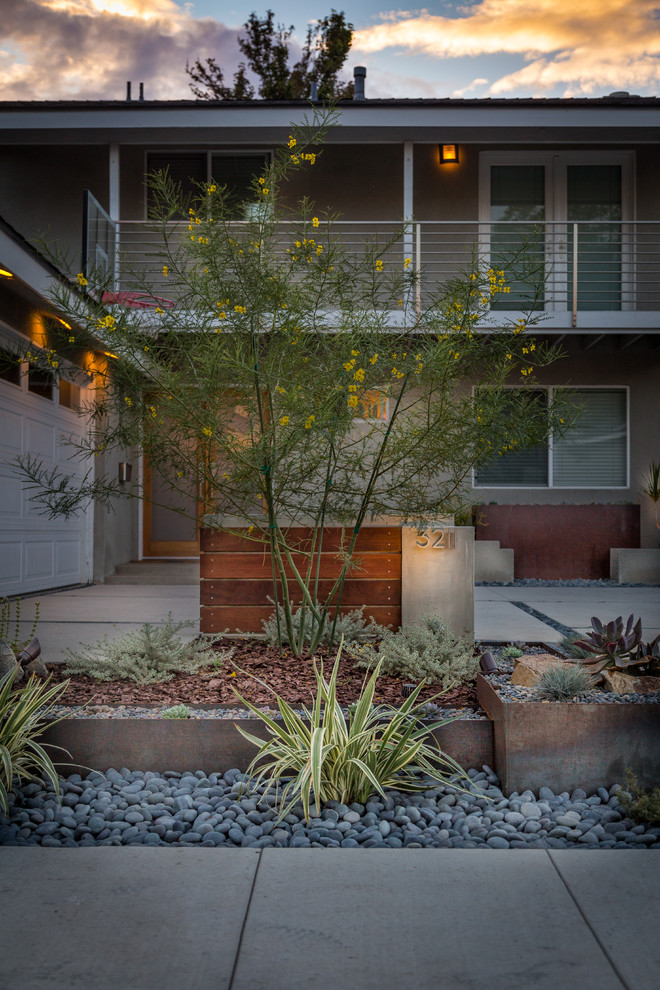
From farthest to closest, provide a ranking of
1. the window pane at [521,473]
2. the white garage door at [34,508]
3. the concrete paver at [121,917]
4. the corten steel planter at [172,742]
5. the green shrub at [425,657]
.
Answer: the window pane at [521,473] → the white garage door at [34,508] → the green shrub at [425,657] → the corten steel planter at [172,742] → the concrete paver at [121,917]

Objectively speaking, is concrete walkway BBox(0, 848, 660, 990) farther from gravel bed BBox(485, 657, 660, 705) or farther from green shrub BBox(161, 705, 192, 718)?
green shrub BBox(161, 705, 192, 718)

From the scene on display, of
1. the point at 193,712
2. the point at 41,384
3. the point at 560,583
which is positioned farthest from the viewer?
the point at 560,583

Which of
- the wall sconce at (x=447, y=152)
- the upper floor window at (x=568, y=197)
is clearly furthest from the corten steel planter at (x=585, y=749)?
the wall sconce at (x=447, y=152)

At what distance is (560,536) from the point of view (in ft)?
31.1

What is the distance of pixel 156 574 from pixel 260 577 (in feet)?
15.5

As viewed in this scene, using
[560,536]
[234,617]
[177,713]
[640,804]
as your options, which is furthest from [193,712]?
[560,536]

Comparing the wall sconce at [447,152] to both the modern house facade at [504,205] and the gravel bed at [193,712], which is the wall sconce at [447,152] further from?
the gravel bed at [193,712]

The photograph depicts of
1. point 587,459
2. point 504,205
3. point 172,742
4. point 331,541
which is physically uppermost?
point 504,205

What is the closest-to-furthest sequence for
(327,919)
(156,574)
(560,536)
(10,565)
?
(327,919) < (10,565) < (156,574) < (560,536)

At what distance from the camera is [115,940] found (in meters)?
1.66

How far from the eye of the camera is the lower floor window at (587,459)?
9.87m

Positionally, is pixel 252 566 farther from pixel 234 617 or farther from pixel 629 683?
pixel 629 683

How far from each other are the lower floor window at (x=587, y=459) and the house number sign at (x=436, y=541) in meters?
5.82

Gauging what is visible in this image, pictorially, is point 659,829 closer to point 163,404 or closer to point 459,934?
point 459,934
